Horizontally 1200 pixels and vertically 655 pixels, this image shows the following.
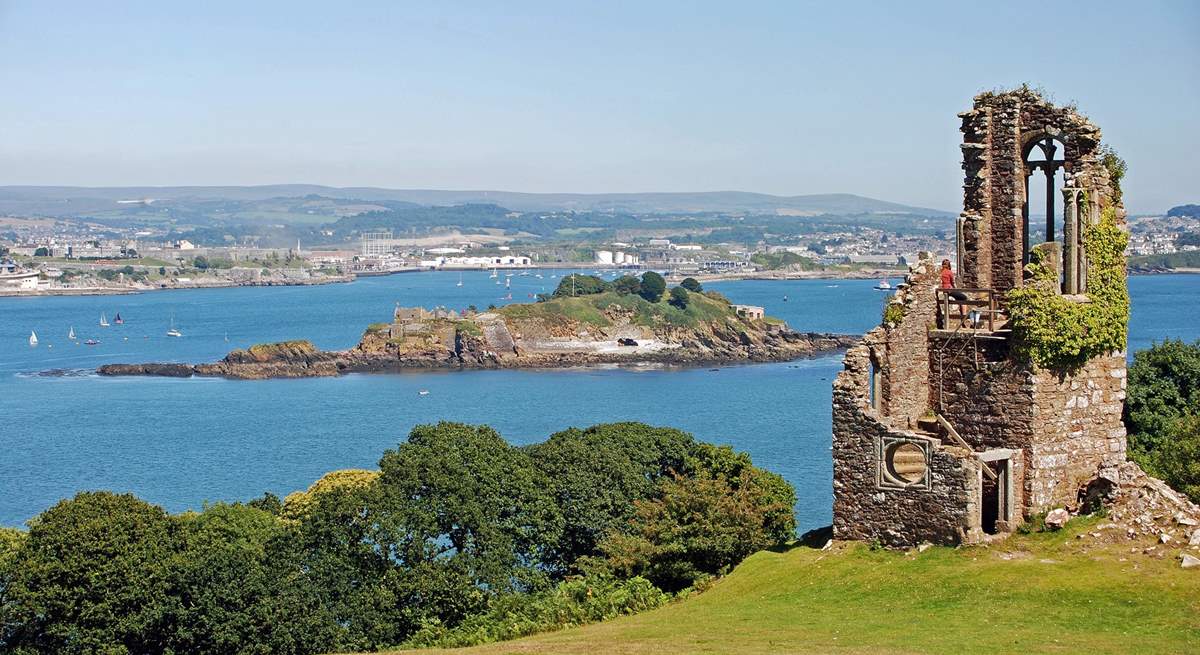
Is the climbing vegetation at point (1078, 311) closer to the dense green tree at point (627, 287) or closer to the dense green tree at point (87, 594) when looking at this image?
the dense green tree at point (87, 594)

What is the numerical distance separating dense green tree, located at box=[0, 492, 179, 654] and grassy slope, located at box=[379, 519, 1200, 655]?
11.0 metres

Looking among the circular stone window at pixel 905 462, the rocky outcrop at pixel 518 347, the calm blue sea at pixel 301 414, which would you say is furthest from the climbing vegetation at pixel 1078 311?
the rocky outcrop at pixel 518 347

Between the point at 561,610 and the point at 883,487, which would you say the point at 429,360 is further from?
the point at 883,487

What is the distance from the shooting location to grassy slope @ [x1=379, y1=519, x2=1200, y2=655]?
40.7ft

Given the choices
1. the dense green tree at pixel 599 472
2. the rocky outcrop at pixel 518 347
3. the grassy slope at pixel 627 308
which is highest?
the dense green tree at pixel 599 472

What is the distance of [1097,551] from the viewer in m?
14.0

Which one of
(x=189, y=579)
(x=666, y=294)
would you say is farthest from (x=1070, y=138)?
(x=666, y=294)

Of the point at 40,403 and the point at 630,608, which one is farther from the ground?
the point at 630,608

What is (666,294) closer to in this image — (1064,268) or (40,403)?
(40,403)

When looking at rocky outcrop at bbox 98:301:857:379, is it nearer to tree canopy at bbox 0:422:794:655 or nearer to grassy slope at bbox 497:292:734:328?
grassy slope at bbox 497:292:734:328

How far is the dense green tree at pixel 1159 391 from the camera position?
1280 inches

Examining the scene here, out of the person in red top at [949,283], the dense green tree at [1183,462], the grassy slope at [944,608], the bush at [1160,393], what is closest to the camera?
the grassy slope at [944,608]

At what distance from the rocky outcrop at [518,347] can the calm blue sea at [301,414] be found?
4.48 metres

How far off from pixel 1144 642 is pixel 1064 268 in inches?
188
